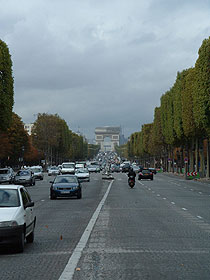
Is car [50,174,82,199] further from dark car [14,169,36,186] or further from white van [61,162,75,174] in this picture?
white van [61,162,75,174]

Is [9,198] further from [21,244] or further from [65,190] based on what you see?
[65,190]

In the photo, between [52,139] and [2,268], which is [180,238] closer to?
[2,268]

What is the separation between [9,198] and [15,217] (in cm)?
127

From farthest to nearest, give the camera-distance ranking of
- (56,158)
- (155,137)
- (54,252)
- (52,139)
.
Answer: (56,158) < (52,139) < (155,137) < (54,252)

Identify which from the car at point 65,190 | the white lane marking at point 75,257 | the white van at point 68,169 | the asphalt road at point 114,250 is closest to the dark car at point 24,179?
the white van at point 68,169

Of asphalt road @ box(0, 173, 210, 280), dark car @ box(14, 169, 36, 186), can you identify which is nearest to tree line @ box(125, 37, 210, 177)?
dark car @ box(14, 169, 36, 186)

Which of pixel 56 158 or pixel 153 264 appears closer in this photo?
pixel 153 264

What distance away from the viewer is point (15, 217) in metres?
11.7

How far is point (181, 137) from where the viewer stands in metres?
82.3

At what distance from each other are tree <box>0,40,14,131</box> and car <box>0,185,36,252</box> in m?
39.9

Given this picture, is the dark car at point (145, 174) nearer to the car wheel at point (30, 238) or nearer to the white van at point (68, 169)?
the white van at point (68, 169)

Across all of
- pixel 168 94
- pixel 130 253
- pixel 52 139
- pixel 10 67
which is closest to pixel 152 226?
pixel 130 253

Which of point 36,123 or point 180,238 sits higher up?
point 36,123

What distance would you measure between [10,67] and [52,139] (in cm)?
8040
